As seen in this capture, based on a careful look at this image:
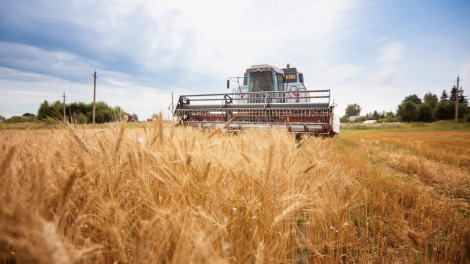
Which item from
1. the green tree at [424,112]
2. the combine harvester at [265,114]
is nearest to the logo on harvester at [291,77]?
the combine harvester at [265,114]

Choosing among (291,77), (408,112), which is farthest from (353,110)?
(291,77)

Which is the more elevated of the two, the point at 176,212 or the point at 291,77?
the point at 291,77

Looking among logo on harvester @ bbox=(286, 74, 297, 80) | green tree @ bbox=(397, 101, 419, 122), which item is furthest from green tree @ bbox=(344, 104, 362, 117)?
logo on harvester @ bbox=(286, 74, 297, 80)

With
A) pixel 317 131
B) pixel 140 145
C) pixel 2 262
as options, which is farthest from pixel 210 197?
pixel 317 131

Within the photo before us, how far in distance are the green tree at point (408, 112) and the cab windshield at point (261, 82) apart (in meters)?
47.0

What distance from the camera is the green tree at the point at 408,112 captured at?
4226 centimetres

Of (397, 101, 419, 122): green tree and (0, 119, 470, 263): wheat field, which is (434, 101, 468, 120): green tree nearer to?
(397, 101, 419, 122): green tree

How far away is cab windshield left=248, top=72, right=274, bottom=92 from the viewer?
9.55m

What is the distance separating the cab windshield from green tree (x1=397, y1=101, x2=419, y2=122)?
47.0 meters

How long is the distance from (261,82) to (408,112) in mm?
49571

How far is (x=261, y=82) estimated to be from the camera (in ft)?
31.5

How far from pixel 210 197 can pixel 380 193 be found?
7.87 ft

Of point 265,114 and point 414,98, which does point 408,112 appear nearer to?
point 414,98

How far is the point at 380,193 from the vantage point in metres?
2.52
